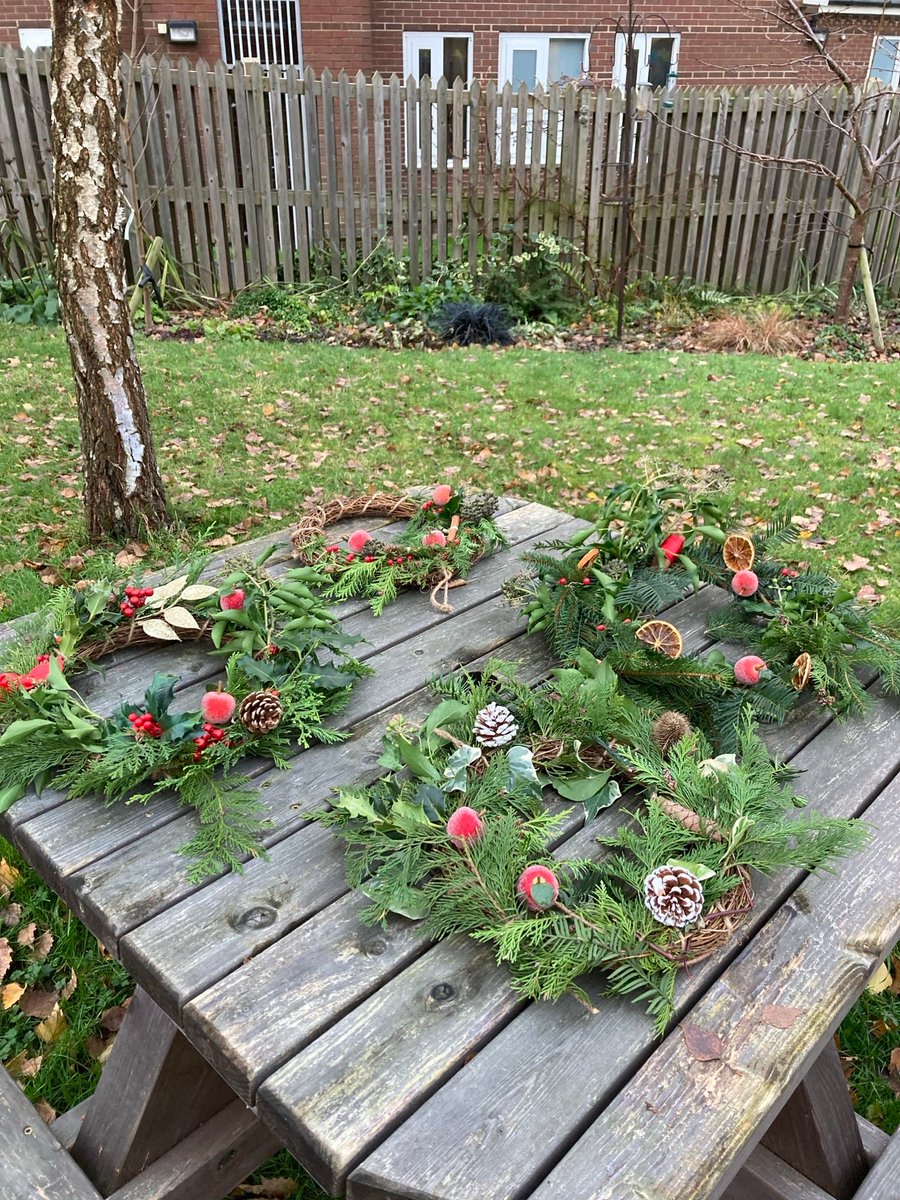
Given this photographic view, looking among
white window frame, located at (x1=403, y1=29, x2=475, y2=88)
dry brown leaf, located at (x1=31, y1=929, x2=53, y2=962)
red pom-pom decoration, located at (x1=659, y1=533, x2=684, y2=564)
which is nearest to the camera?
red pom-pom decoration, located at (x1=659, y1=533, x2=684, y2=564)

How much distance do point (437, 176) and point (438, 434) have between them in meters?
4.19

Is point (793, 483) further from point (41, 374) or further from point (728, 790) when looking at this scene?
point (41, 374)

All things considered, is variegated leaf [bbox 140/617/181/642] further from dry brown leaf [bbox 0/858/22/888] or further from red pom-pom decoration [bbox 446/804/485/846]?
dry brown leaf [bbox 0/858/22/888]

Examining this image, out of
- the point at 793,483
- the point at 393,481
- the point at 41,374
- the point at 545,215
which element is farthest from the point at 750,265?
the point at 41,374

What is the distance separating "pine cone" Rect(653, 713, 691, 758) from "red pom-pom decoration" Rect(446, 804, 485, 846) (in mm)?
420

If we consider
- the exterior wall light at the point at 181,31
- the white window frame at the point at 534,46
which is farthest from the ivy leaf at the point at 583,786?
the white window frame at the point at 534,46

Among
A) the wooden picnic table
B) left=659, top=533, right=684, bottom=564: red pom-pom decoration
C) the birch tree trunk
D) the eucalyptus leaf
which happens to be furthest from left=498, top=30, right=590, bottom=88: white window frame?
the eucalyptus leaf

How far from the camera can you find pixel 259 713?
5.30 feet

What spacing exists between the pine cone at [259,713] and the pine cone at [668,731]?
2.31 ft

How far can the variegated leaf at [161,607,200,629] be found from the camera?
6.41 feet

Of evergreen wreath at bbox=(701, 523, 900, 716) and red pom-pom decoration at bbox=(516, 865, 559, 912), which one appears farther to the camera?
evergreen wreath at bbox=(701, 523, 900, 716)

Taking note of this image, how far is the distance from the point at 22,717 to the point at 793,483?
4343mm

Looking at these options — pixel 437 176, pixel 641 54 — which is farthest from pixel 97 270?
pixel 641 54

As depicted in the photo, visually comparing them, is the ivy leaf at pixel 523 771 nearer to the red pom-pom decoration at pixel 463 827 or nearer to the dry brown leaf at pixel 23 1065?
the red pom-pom decoration at pixel 463 827
